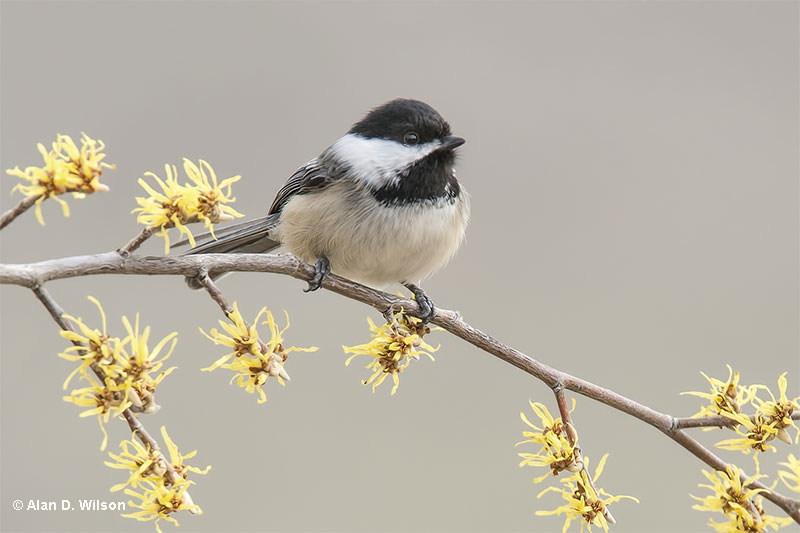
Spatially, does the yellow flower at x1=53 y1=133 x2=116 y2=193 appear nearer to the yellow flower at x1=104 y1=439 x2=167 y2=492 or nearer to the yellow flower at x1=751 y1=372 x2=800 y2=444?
the yellow flower at x1=104 y1=439 x2=167 y2=492

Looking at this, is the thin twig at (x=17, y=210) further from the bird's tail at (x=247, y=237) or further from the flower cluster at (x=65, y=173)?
the bird's tail at (x=247, y=237)

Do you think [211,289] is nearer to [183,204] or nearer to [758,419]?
[183,204]

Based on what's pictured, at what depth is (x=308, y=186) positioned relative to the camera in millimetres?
2479

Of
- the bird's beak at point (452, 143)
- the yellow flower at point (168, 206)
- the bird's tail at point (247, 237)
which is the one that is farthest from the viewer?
the bird's tail at point (247, 237)

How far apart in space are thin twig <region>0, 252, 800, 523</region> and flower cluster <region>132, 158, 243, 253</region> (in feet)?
0.26

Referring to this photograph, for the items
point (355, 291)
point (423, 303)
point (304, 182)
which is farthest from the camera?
point (304, 182)

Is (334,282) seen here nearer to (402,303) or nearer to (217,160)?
(402,303)

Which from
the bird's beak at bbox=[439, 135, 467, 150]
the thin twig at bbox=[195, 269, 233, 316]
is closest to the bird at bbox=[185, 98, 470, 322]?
the bird's beak at bbox=[439, 135, 467, 150]

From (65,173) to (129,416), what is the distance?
390mm

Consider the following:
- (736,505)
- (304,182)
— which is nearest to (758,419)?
(736,505)

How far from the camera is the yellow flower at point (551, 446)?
1.46m

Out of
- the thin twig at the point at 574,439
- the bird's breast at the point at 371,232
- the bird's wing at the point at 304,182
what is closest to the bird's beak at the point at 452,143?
the bird's breast at the point at 371,232

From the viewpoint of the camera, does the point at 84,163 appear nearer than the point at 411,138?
Yes

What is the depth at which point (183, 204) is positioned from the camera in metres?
1.28
